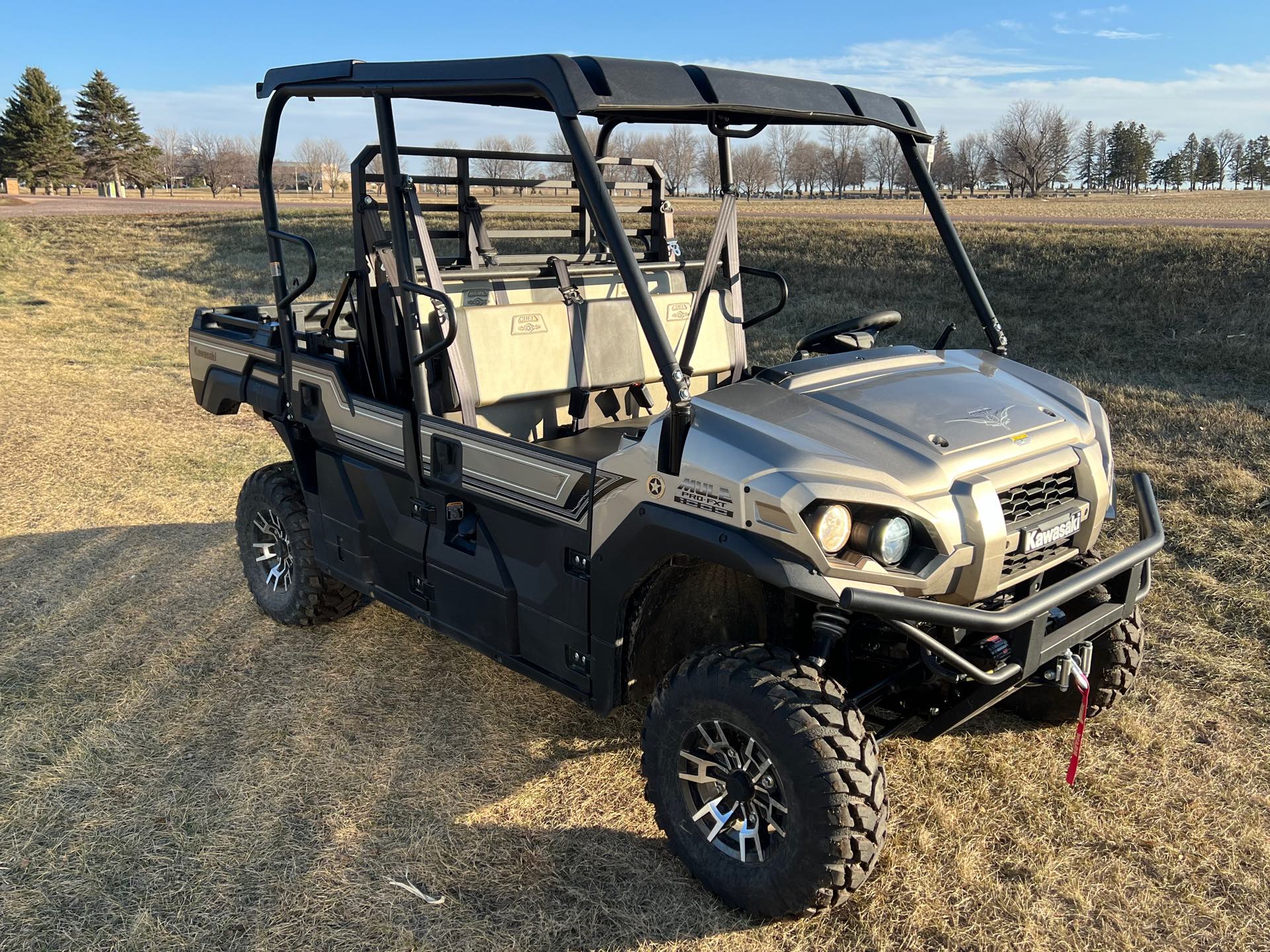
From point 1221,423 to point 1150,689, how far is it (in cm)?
460

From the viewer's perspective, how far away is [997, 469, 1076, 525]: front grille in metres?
2.68

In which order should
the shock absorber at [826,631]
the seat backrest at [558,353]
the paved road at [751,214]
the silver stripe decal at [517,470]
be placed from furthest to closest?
the paved road at [751,214]
the seat backrest at [558,353]
the silver stripe decal at [517,470]
the shock absorber at [826,631]

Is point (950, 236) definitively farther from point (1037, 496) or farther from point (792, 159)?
point (792, 159)

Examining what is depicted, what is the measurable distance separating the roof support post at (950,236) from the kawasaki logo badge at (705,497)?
1507mm

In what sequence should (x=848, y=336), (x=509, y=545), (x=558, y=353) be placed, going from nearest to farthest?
1. (x=509, y=545)
2. (x=558, y=353)
3. (x=848, y=336)

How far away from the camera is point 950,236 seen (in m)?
3.61

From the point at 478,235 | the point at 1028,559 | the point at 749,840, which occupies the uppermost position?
the point at 478,235

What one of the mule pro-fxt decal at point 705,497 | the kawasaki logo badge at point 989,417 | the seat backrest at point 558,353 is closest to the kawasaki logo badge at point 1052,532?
the kawasaki logo badge at point 989,417

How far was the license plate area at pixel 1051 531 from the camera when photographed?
2.67 m

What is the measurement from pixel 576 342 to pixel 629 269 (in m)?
1.49

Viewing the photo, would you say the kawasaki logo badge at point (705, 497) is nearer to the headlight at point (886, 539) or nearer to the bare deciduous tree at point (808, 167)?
the headlight at point (886, 539)

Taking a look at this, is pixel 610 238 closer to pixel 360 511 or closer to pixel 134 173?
pixel 360 511

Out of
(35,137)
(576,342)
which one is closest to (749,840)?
(576,342)

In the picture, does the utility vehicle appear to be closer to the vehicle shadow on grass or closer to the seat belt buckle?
the seat belt buckle
